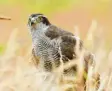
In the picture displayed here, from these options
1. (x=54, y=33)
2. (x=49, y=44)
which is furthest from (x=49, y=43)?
(x=54, y=33)

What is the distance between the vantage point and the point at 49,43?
795cm

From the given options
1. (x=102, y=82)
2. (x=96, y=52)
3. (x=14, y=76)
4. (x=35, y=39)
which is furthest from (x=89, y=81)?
(x=35, y=39)

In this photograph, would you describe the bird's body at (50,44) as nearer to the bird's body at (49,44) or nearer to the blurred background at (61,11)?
the bird's body at (49,44)

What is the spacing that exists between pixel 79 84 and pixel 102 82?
0.25 meters

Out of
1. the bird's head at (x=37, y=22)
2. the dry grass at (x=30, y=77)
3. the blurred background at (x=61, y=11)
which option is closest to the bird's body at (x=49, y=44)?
the bird's head at (x=37, y=22)

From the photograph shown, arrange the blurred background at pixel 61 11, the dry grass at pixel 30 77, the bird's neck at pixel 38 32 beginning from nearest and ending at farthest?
the dry grass at pixel 30 77 < the bird's neck at pixel 38 32 < the blurred background at pixel 61 11

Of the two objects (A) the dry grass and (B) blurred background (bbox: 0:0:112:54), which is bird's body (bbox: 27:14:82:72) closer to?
(A) the dry grass

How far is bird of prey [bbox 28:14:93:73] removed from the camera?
784 centimetres

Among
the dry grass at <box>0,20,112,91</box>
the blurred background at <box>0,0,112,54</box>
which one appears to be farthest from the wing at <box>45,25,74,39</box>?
the blurred background at <box>0,0,112,54</box>

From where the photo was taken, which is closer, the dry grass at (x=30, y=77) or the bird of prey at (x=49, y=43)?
the dry grass at (x=30, y=77)

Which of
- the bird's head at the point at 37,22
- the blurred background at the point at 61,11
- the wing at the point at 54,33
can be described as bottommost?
the blurred background at the point at 61,11

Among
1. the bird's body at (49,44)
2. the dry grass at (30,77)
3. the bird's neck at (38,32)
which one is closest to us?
the dry grass at (30,77)

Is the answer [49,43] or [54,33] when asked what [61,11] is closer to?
[54,33]

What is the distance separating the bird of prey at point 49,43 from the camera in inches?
309
